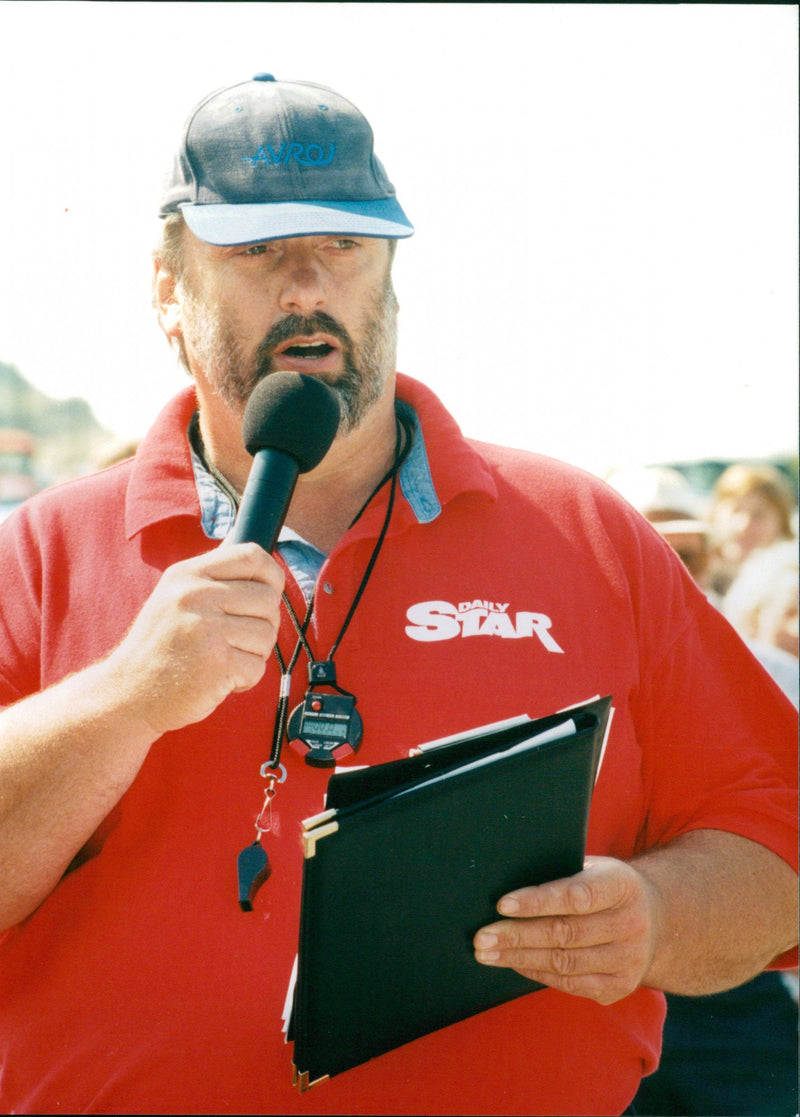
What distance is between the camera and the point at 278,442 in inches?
73.4

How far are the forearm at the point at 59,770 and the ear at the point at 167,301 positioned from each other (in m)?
1.09

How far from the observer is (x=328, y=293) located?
95.1 inches

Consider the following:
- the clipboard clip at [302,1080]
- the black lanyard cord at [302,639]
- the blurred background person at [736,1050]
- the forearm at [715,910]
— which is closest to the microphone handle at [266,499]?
the black lanyard cord at [302,639]

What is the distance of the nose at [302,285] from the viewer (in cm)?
237

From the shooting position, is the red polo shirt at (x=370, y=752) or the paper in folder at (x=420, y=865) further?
the red polo shirt at (x=370, y=752)

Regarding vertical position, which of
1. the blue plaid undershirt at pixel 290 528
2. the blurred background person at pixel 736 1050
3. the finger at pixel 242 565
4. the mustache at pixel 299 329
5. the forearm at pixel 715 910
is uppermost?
the mustache at pixel 299 329

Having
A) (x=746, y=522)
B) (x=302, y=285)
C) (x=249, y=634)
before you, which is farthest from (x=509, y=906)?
(x=746, y=522)

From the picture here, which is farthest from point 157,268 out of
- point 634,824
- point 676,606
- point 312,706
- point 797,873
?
point 797,873

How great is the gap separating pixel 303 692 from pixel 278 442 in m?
0.56

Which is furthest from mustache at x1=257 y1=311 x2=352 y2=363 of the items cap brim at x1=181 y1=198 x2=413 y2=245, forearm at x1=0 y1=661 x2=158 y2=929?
forearm at x1=0 y1=661 x2=158 y2=929

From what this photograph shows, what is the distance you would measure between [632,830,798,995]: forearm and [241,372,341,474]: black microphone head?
3.24ft

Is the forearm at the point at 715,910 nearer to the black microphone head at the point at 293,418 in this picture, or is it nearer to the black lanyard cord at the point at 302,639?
the black lanyard cord at the point at 302,639

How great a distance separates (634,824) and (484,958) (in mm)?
652

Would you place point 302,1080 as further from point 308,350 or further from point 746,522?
point 746,522
